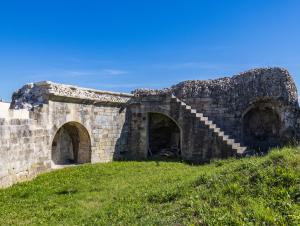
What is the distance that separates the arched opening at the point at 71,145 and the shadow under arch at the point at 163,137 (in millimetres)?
3351

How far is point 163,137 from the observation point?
18391mm

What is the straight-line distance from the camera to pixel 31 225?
6363 millimetres

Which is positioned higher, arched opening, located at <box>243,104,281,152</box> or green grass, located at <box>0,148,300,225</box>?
arched opening, located at <box>243,104,281,152</box>

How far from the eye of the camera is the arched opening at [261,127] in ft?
52.9

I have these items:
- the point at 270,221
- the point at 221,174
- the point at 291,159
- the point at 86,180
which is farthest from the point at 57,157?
the point at 270,221

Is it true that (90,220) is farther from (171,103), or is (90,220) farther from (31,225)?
(171,103)

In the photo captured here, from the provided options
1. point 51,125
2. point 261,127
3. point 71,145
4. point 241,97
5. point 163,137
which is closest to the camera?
point 51,125

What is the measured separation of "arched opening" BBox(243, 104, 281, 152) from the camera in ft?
52.9

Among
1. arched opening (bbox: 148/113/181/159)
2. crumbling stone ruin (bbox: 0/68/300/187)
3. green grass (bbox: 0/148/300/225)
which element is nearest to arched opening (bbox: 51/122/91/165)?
crumbling stone ruin (bbox: 0/68/300/187)

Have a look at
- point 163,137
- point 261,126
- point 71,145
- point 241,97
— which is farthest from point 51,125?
point 261,126

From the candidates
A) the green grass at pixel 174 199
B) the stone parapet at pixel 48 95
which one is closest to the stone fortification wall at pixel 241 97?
the stone parapet at pixel 48 95

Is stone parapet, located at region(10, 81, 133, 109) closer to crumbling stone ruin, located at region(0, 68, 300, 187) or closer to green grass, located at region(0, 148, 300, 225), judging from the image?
crumbling stone ruin, located at region(0, 68, 300, 187)

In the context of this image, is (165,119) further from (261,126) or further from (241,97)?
(261,126)

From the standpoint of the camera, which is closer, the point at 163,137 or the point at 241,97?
the point at 241,97
